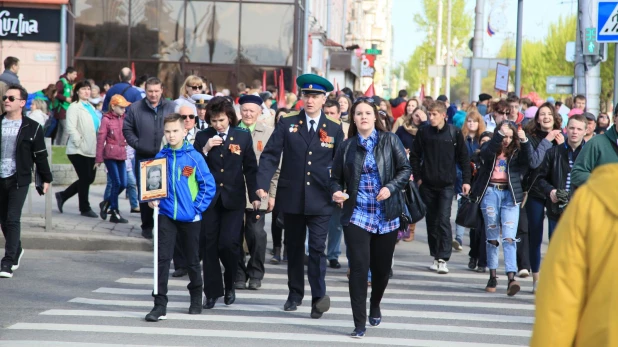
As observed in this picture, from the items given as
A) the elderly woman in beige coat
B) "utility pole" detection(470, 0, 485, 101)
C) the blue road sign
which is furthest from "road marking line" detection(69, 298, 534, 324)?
"utility pole" detection(470, 0, 485, 101)

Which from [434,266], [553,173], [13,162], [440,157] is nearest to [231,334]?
[13,162]

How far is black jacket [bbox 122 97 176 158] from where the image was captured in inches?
480

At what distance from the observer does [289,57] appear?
31828 mm

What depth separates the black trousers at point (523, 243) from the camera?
10.9 m

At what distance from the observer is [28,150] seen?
1055cm

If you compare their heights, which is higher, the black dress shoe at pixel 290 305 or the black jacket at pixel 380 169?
the black jacket at pixel 380 169

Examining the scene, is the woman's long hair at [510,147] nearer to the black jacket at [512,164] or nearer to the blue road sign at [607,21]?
the black jacket at [512,164]

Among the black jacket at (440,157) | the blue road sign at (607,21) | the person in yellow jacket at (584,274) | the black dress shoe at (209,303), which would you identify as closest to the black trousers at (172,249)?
the black dress shoe at (209,303)

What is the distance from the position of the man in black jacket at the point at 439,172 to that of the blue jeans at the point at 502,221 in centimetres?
116

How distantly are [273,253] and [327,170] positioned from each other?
11.5ft

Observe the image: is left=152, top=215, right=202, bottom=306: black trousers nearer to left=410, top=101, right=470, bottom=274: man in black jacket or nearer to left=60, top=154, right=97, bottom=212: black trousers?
left=410, top=101, right=470, bottom=274: man in black jacket

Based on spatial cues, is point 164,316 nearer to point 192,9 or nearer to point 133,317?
point 133,317

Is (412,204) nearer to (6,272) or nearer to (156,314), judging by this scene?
(156,314)

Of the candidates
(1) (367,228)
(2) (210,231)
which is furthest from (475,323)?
(2) (210,231)
